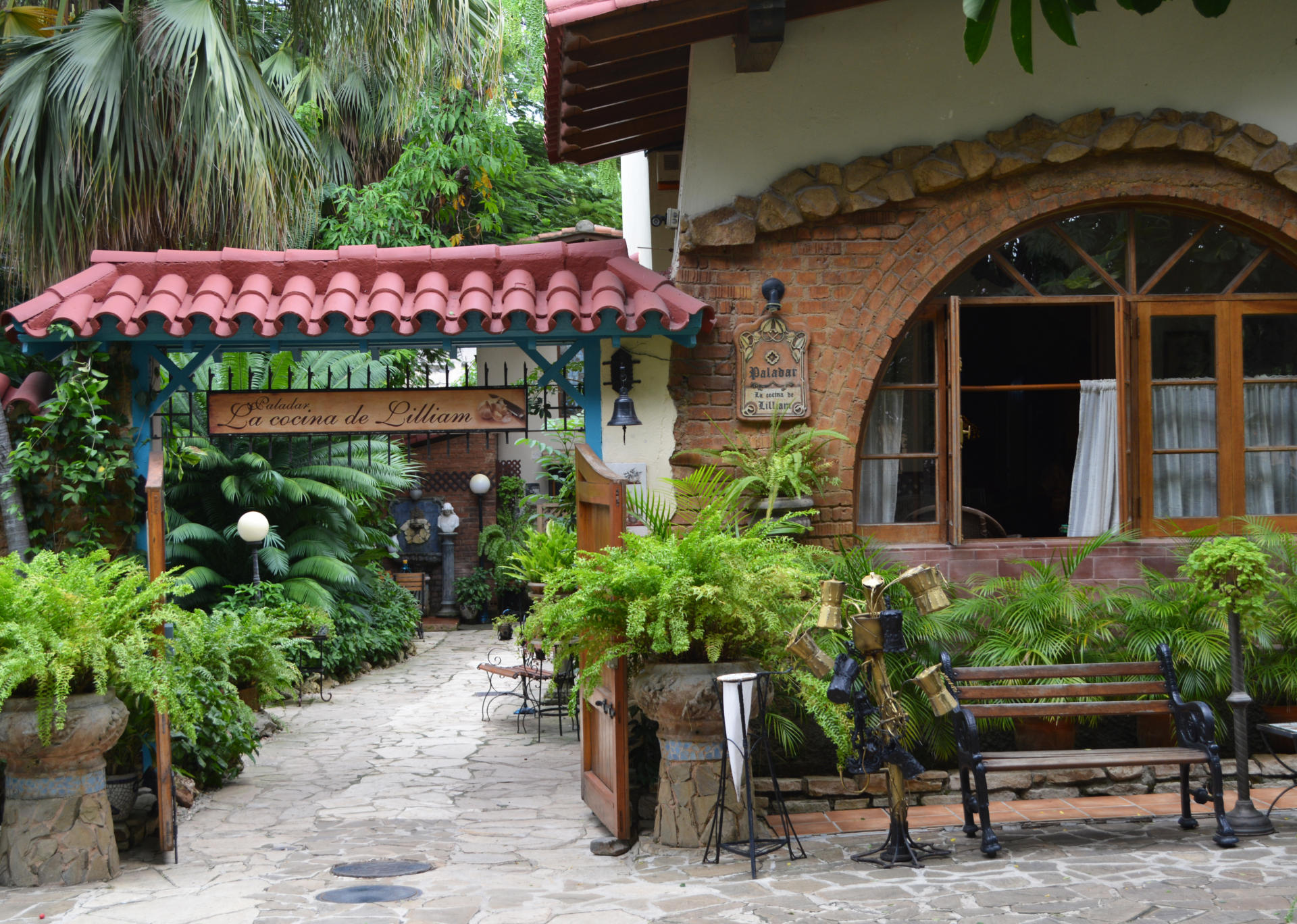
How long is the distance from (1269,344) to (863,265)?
9.18ft

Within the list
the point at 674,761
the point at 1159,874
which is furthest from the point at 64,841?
the point at 1159,874

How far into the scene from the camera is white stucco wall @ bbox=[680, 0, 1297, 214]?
23.8ft

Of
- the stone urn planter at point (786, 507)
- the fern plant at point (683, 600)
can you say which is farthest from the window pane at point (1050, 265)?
the fern plant at point (683, 600)

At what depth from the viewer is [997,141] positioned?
7203 millimetres

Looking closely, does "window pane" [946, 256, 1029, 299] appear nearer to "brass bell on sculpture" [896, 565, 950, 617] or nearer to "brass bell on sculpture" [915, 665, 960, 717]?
"brass bell on sculpture" [896, 565, 950, 617]

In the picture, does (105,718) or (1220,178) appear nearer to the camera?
(105,718)

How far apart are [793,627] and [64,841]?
3.64m

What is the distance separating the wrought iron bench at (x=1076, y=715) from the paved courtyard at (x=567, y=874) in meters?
0.22

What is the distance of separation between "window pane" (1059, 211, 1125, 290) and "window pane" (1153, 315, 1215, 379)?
0.47 m

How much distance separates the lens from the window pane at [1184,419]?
24.9 ft

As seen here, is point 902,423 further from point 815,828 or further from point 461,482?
point 461,482

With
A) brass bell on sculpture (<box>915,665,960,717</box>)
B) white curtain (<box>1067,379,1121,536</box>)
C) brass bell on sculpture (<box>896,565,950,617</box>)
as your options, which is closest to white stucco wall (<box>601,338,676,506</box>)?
brass bell on sculpture (<box>896,565,950,617</box>)

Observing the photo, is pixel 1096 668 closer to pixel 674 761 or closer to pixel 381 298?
pixel 674 761

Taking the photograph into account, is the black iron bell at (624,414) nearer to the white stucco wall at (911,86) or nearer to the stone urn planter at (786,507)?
the stone urn planter at (786,507)
